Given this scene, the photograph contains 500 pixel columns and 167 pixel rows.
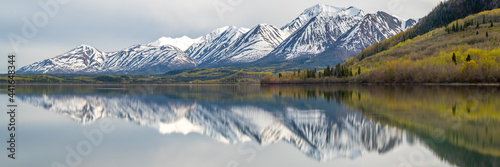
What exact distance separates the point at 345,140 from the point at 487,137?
9.05 m

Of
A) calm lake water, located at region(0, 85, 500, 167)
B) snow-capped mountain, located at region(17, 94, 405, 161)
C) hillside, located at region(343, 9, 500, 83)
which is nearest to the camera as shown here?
calm lake water, located at region(0, 85, 500, 167)

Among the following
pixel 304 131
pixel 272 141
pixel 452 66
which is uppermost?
pixel 452 66

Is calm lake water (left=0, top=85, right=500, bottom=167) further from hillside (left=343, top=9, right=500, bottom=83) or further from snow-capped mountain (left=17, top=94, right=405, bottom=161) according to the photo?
hillside (left=343, top=9, right=500, bottom=83)

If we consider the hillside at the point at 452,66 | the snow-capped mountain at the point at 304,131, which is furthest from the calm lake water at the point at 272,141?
the hillside at the point at 452,66

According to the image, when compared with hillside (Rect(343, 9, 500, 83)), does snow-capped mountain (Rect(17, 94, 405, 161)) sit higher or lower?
lower

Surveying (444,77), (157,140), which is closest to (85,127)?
(157,140)

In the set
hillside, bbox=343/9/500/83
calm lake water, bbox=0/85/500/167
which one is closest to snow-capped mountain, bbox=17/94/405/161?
calm lake water, bbox=0/85/500/167

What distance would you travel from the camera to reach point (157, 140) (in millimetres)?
28484

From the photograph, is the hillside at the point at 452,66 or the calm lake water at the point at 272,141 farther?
the hillside at the point at 452,66

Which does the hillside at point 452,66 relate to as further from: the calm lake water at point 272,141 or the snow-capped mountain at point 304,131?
the snow-capped mountain at point 304,131

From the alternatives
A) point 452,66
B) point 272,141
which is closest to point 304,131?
point 272,141

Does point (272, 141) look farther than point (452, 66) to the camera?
No

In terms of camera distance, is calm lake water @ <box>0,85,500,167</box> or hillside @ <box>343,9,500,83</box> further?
hillside @ <box>343,9,500,83</box>

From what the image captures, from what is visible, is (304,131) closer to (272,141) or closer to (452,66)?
(272,141)
